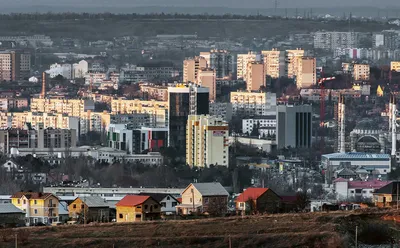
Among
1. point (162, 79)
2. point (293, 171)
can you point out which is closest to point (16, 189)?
point (293, 171)

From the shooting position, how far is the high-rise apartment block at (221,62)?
68.8 m

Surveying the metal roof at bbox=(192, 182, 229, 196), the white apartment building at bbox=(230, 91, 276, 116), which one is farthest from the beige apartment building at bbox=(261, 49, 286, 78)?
the metal roof at bbox=(192, 182, 229, 196)

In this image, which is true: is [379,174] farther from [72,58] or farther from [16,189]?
[72,58]

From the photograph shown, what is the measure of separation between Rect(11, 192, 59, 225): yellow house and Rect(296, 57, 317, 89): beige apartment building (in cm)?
3969

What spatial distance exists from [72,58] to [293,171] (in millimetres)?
44363

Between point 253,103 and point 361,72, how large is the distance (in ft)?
35.0

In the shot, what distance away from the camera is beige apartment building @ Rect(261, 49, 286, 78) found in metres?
67.9

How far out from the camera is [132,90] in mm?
60719

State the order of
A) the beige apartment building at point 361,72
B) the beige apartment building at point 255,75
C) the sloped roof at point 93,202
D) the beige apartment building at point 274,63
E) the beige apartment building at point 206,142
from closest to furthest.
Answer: the sloped roof at point 93,202, the beige apartment building at point 206,142, the beige apartment building at point 255,75, the beige apartment building at point 361,72, the beige apartment building at point 274,63

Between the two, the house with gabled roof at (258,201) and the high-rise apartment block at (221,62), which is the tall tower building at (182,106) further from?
the high-rise apartment block at (221,62)

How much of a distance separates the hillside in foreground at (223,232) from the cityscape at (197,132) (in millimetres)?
24

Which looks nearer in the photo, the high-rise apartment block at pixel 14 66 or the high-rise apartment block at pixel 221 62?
the high-rise apartment block at pixel 14 66

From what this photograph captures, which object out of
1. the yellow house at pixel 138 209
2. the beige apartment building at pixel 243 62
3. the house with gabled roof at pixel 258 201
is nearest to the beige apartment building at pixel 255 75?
the beige apartment building at pixel 243 62

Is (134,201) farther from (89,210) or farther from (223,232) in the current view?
(223,232)
